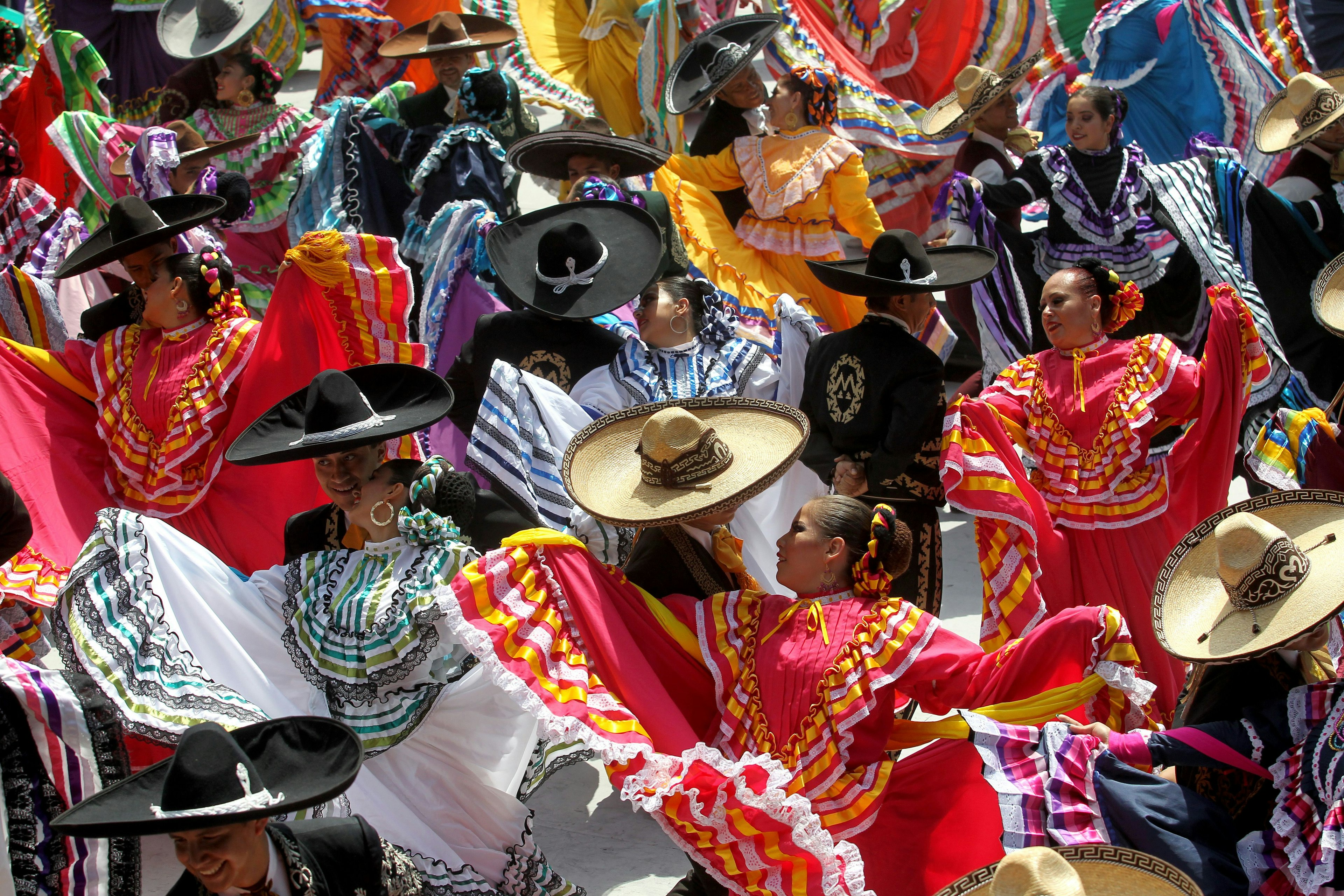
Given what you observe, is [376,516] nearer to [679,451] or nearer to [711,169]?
[679,451]

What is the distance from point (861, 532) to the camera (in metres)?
3.35

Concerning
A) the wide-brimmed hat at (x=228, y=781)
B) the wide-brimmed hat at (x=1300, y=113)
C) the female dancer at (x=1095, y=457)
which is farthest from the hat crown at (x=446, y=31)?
the wide-brimmed hat at (x=228, y=781)

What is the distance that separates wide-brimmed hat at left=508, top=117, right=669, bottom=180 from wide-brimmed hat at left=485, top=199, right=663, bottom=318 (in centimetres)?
115

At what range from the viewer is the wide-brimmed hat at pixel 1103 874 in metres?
2.10

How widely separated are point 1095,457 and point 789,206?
99.3 inches

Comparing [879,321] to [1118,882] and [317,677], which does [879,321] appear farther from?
[1118,882]

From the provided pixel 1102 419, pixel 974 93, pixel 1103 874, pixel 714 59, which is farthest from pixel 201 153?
pixel 1103 874

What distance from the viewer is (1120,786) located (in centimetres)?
283

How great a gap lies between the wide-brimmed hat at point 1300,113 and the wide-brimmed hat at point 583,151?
8.56 ft

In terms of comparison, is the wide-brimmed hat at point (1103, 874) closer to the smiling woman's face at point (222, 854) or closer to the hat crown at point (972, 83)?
the smiling woman's face at point (222, 854)

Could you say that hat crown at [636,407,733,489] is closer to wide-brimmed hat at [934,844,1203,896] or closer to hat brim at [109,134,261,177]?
wide-brimmed hat at [934,844,1203,896]

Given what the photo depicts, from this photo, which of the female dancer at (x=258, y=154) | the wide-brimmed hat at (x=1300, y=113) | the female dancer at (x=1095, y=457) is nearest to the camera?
the female dancer at (x=1095, y=457)

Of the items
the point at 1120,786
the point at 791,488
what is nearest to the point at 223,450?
the point at 791,488

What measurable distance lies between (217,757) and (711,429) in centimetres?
144
